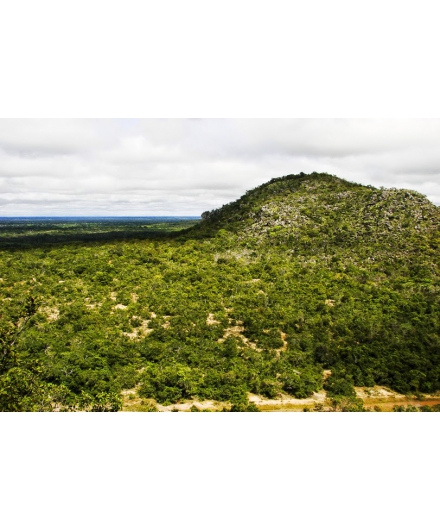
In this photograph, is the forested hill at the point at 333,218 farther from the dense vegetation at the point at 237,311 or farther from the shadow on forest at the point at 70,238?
the shadow on forest at the point at 70,238

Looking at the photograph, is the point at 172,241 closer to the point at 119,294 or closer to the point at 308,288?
the point at 119,294

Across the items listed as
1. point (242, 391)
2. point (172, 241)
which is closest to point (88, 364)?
point (242, 391)

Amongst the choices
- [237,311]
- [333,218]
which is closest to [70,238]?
[333,218]

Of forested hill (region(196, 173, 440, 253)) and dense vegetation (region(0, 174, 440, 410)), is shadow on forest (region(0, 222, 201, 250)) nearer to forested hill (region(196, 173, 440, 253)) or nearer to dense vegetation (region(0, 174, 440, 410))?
dense vegetation (region(0, 174, 440, 410))

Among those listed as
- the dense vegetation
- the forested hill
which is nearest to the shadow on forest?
the dense vegetation

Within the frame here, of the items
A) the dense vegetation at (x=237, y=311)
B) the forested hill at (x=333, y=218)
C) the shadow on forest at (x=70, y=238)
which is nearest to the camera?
the dense vegetation at (x=237, y=311)

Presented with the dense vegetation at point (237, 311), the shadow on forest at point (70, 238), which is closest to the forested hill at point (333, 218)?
the dense vegetation at point (237, 311)

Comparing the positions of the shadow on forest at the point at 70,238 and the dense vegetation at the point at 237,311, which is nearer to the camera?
the dense vegetation at the point at 237,311
